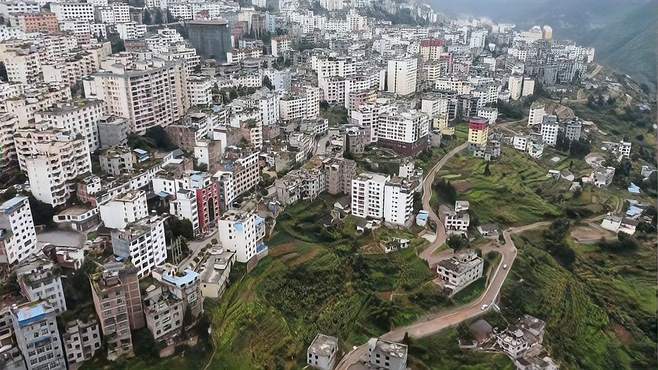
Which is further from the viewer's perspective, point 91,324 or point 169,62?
point 169,62

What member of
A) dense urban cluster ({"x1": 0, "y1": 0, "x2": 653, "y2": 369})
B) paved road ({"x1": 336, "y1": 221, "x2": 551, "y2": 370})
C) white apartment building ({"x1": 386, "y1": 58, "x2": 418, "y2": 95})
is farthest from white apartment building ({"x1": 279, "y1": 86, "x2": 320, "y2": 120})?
paved road ({"x1": 336, "y1": 221, "x2": 551, "y2": 370})

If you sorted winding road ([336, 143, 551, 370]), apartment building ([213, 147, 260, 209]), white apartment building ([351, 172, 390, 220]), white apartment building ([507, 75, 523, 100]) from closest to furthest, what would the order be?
winding road ([336, 143, 551, 370])
apartment building ([213, 147, 260, 209])
white apartment building ([351, 172, 390, 220])
white apartment building ([507, 75, 523, 100])

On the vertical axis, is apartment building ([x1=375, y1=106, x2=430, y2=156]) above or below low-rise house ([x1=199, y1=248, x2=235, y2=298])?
above

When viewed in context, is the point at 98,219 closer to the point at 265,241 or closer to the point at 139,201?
the point at 139,201

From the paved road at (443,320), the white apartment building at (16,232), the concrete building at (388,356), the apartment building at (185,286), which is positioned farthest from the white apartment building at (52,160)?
the concrete building at (388,356)

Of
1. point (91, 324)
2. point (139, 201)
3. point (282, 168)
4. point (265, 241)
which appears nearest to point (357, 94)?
point (282, 168)

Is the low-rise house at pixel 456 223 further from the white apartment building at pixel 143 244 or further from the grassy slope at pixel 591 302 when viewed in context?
the white apartment building at pixel 143 244

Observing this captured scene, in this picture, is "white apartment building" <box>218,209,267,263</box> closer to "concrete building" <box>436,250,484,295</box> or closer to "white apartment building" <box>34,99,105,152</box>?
"concrete building" <box>436,250,484,295</box>
